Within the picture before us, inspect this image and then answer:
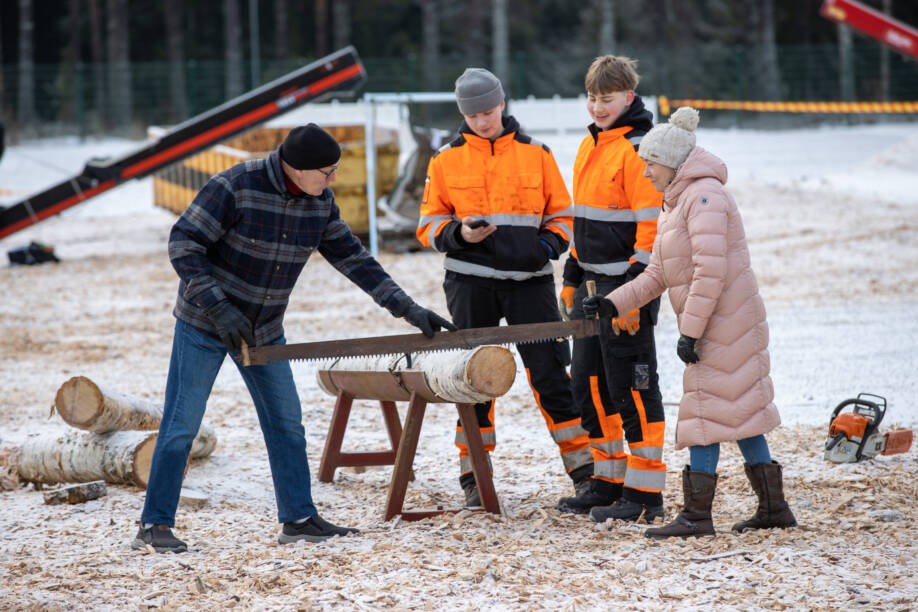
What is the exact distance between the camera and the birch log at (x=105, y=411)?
532 cm

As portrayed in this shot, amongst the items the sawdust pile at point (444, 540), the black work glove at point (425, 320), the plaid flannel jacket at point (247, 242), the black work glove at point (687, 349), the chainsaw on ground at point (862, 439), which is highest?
the plaid flannel jacket at point (247, 242)

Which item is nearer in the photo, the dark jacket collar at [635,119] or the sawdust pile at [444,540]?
the sawdust pile at [444,540]

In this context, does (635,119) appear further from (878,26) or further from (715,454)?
(878,26)

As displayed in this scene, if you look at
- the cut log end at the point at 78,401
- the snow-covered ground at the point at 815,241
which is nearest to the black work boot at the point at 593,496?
the snow-covered ground at the point at 815,241

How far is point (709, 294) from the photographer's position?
4168 millimetres

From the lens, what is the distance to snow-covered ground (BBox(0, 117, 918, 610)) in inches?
155

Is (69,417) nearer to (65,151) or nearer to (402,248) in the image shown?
(402,248)

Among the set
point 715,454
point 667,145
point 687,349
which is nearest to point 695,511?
point 715,454

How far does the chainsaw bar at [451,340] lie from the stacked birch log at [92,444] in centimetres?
147

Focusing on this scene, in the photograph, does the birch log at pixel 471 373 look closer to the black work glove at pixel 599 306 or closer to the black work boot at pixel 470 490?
the black work glove at pixel 599 306

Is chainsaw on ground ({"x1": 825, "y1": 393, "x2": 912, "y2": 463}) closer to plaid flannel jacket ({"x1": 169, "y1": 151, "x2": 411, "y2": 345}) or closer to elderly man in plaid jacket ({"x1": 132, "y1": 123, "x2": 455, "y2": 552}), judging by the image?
elderly man in plaid jacket ({"x1": 132, "y1": 123, "x2": 455, "y2": 552})

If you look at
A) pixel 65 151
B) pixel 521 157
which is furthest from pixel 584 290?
pixel 65 151

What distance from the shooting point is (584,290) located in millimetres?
4766

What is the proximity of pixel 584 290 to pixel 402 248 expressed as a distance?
8917 mm
